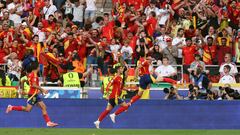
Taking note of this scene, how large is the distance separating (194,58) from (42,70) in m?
5.01

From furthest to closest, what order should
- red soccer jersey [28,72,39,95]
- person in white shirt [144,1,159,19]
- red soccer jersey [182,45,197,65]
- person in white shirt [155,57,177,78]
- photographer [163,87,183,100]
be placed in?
person in white shirt [144,1,159,19] → red soccer jersey [182,45,197,65] → person in white shirt [155,57,177,78] → photographer [163,87,183,100] → red soccer jersey [28,72,39,95]

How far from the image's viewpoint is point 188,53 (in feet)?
83.9

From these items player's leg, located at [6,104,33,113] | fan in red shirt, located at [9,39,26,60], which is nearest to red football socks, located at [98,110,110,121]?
player's leg, located at [6,104,33,113]

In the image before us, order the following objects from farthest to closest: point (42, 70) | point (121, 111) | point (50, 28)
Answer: point (50, 28), point (42, 70), point (121, 111)

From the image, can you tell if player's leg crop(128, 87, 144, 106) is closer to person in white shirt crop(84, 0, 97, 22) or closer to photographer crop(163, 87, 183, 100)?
photographer crop(163, 87, 183, 100)

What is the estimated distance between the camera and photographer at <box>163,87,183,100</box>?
23.2 metres

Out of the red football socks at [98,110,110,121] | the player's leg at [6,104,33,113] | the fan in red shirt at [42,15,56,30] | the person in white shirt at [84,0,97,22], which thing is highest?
the person in white shirt at [84,0,97,22]

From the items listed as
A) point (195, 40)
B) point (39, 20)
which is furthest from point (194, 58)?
point (39, 20)

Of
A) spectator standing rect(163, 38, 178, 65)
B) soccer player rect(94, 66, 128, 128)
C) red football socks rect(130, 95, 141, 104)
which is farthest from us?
spectator standing rect(163, 38, 178, 65)

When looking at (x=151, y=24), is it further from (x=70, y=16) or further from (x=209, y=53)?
(x=70, y=16)

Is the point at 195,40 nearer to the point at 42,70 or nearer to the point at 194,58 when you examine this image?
the point at 194,58

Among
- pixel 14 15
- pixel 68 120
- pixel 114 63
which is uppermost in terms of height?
pixel 14 15

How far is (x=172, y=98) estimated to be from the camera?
918 inches

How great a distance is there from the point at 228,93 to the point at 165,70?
2463 mm
